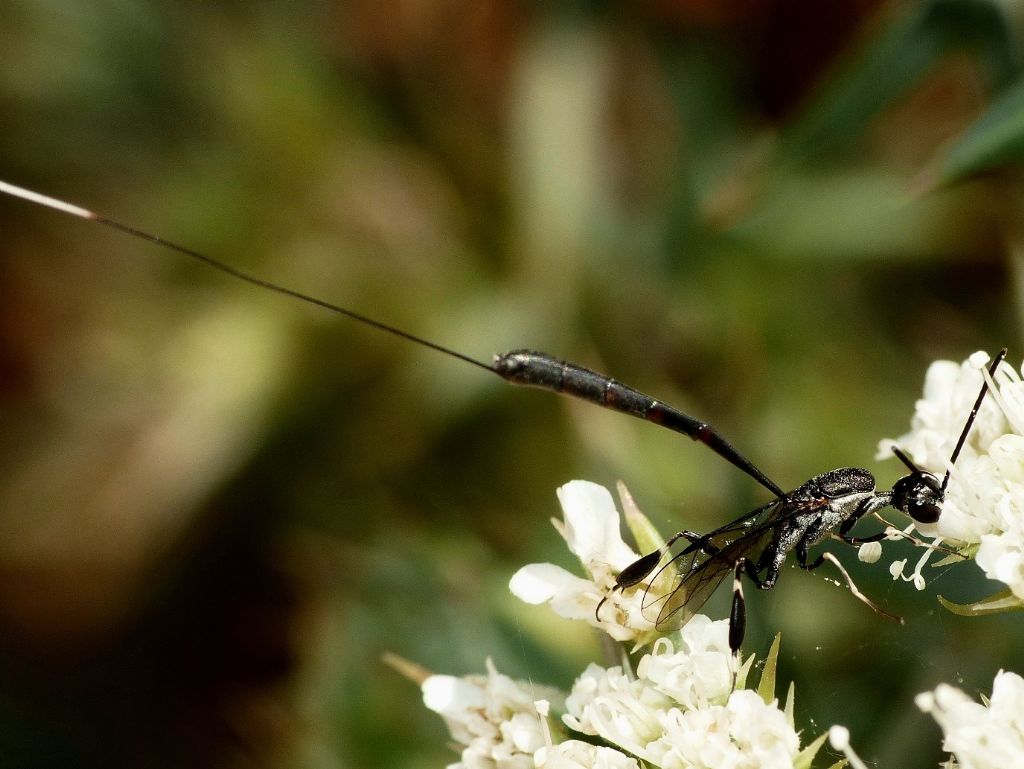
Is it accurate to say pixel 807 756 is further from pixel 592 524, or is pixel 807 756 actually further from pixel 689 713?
pixel 592 524

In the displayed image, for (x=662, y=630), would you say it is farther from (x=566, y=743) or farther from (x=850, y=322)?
(x=850, y=322)

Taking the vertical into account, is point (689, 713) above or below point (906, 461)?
below

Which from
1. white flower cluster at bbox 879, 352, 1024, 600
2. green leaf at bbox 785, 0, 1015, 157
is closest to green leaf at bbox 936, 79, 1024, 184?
green leaf at bbox 785, 0, 1015, 157

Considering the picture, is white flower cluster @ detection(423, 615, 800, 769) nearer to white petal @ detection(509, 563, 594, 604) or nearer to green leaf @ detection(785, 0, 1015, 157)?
white petal @ detection(509, 563, 594, 604)

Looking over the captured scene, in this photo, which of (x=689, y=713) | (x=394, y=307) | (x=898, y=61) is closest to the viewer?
(x=689, y=713)

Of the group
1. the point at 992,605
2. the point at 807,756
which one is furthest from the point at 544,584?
the point at 992,605

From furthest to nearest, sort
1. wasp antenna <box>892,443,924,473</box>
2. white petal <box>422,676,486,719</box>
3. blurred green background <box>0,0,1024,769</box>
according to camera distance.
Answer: blurred green background <box>0,0,1024,769</box> → white petal <box>422,676,486,719</box> → wasp antenna <box>892,443,924,473</box>
